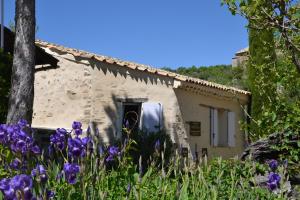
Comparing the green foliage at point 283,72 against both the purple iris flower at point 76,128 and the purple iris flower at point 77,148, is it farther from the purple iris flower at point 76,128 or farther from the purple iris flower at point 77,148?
the purple iris flower at point 77,148

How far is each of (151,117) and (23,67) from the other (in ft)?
21.3

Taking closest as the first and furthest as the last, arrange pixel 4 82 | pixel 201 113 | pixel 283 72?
pixel 283 72 → pixel 4 82 → pixel 201 113

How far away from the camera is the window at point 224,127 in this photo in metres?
16.1

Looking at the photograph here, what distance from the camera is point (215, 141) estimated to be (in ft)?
52.0

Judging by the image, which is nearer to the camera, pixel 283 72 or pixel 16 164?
pixel 16 164

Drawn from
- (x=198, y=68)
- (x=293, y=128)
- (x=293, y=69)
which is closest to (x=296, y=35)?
(x=293, y=69)

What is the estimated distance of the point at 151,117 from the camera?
44.8ft

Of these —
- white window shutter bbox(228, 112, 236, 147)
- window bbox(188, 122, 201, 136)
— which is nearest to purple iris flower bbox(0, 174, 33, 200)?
window bbox(188, 122, 201, 136)

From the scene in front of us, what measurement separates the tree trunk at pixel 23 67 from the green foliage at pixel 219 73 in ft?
57.8

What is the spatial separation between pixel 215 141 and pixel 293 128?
9.96m

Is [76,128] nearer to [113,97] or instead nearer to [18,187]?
[18,187]

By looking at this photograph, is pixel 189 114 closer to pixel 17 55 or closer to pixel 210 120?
pixel 210 120

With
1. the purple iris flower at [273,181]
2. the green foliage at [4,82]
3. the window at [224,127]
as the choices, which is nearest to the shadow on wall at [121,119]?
the window at [224,127]

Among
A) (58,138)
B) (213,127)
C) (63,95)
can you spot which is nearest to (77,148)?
(58,138)
